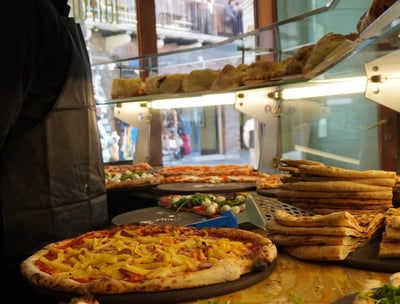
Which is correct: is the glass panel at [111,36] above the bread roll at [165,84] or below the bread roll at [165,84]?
above

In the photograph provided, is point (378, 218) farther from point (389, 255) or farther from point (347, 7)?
point (347, 7)

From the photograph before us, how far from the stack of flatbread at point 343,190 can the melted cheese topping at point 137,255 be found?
0.39m

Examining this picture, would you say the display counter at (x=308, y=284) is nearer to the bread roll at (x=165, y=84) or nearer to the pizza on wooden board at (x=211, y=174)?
the pizza on wooden board at (x=211, y=174)

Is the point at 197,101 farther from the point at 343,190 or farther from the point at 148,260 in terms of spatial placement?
the point at 148,260

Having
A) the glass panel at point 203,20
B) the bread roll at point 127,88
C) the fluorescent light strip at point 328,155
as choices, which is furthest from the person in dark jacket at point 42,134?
the glass panel at point 203,20

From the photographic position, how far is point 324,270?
5.28 feet

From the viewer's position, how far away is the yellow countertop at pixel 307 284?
139 centimetres

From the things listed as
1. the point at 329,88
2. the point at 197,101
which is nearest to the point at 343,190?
the point at 329,88

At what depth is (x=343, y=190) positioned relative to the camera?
194 centimetres

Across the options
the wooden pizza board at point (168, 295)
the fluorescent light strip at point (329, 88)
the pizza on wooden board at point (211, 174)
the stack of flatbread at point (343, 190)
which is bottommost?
the pizza on wooden board at point (211, 174)

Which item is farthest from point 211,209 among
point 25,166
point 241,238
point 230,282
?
point 230,282

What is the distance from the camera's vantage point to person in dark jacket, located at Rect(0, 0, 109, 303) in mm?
1980

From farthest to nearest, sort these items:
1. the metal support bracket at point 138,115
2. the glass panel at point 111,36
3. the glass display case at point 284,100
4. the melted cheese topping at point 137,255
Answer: the glass panel at point 111,36 → the metal support bracket at point 138,115 → the glass display case at point 284,100 → the melted cheese topping at point 137,255

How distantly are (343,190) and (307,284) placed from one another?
56 centimetres
